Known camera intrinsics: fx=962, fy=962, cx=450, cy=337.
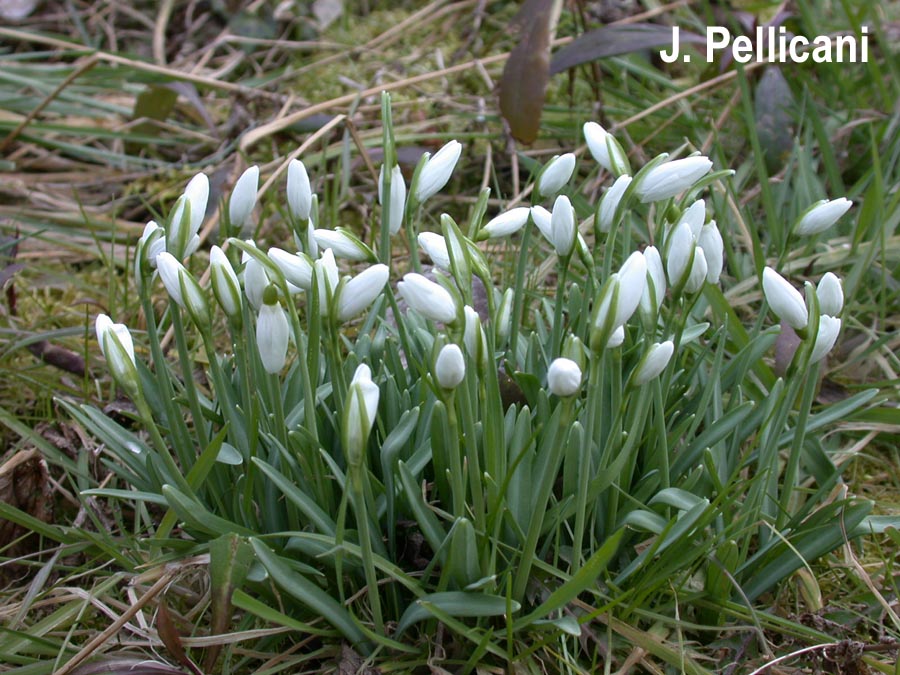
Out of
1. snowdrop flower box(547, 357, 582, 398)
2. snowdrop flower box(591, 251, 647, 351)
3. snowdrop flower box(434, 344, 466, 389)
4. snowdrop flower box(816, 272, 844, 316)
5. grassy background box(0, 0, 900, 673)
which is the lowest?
grassy background box(0, 0, 900, 673)

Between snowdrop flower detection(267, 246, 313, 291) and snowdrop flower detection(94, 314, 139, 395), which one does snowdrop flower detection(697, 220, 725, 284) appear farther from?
snowdrop flower detection(94, 314, 139, 395)

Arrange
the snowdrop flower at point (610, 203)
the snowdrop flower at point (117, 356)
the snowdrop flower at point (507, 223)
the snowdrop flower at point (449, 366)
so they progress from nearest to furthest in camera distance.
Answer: the snowdrop flower at point (449, 366), the snowdrop flower at point (117, 356), the snowdrop flower at point (610, 203), the snowdrop flower at point (507, 223)

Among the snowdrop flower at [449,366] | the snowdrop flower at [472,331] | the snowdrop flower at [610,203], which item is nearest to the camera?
the snowdrop flower at [449,366]

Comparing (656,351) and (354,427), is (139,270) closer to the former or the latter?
(354,427)

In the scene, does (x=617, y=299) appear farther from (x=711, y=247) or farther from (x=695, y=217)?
(x=711, y=247)

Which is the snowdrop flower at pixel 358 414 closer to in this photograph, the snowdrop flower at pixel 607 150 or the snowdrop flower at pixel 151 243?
the snowdrop flower at pixel 151 243

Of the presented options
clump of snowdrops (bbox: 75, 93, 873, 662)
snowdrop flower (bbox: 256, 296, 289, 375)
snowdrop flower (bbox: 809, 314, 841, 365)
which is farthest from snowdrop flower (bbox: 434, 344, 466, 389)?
snowdrop flower (bbox: 809, 314, 841, 365)

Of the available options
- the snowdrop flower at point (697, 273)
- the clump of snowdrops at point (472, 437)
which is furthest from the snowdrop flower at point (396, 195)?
the snowdrop flower at point (697, 273)
